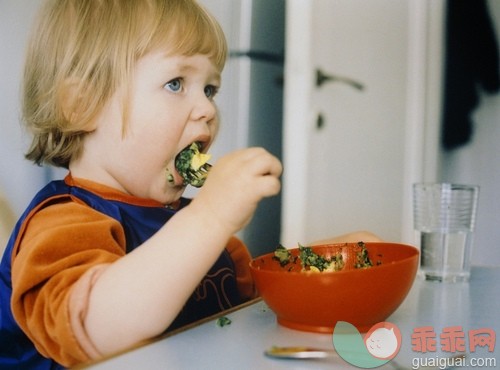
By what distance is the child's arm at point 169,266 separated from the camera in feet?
1.68

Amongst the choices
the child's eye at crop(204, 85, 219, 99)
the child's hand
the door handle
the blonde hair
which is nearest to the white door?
the door handle

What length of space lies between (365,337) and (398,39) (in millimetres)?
921

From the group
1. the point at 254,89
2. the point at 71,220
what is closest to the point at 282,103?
the point at 254,89

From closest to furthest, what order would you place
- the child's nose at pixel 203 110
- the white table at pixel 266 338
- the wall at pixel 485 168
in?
the white table at pixel 266 338 → the child's nose at pixel 203 110 → the wall at pixel 485 168

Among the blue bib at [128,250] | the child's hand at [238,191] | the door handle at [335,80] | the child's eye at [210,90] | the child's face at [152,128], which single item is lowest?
the blue bib at [128,250]

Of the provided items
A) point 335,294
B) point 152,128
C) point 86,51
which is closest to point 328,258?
point 335,294

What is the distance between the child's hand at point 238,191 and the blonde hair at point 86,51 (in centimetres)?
24

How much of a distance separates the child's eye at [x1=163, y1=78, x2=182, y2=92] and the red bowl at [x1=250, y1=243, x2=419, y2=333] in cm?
31

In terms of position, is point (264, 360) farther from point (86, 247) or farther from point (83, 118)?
point (83, 118)

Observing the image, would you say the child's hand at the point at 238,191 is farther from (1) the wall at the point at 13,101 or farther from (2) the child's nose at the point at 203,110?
(1) the wall at the point at 13,101

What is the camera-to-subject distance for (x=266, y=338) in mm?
511

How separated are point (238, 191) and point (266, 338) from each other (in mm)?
136

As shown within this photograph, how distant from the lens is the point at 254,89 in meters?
1.10

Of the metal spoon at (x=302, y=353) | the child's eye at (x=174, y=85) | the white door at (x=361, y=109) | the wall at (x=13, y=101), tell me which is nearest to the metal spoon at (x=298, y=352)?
the metal spoon at (x=302, y=353)
